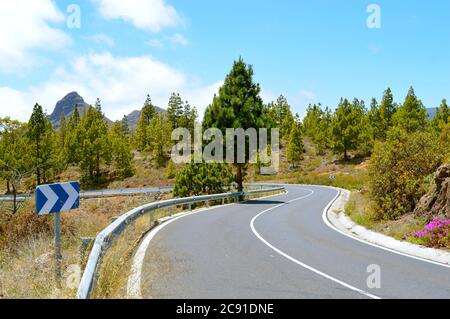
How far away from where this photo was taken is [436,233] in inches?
453

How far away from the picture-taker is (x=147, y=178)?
257 ft

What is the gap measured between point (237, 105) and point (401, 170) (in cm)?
1897

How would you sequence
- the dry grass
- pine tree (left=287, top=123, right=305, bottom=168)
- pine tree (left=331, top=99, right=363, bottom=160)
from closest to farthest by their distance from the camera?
the dry grass < pine tree (left=331, top=99, right=363, bottom=160) < pine tree (left=287, top=123, right=305, bottom=168)

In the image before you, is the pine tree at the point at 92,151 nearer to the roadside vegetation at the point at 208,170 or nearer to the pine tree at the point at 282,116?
the roadside vegetation at the point at 208,170

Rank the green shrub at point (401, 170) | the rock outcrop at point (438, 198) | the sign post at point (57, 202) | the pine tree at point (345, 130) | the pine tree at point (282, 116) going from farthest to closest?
the pine tree at point (282, 116) → the pine tree at point (345, 130) → the green shrub at point (401, 170) → the rock outcrop at point (438, 198) → the sign post at point (57, 202)

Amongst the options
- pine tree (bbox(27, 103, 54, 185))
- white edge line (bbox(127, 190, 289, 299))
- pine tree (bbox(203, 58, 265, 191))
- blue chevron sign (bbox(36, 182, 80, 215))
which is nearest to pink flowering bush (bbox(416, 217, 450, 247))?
white edge line (bbox(127, 190, 289, 299))

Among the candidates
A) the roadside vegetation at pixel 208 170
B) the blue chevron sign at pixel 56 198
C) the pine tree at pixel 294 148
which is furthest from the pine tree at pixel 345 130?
the blue chevron sign at pixel 56 198

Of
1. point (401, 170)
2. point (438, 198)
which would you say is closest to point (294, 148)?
point (401, 170)

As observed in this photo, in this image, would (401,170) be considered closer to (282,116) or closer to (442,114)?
(442,114)

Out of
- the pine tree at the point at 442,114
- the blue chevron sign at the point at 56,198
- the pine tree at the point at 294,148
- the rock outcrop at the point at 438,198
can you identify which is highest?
the pine tree at the point at 442,114

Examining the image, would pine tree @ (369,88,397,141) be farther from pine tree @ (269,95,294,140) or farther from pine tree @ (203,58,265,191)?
pine tree @ (203,58,265,191)

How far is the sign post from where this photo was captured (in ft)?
21.7

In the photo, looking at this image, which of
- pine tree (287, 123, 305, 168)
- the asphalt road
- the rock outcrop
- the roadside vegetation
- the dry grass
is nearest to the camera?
the dry grass

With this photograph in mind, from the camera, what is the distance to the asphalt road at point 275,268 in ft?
22.5
